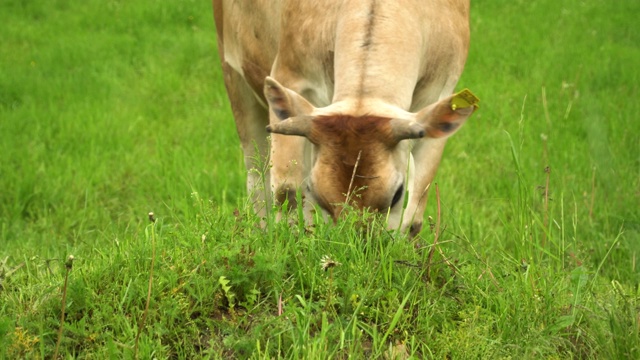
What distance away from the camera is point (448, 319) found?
2.95 m

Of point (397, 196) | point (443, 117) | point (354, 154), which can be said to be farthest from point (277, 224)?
point (443, 117)

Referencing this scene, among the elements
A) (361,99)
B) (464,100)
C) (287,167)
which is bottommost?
(287,167)

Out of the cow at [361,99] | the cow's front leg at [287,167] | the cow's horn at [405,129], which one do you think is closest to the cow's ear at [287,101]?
the cow at [361,99]

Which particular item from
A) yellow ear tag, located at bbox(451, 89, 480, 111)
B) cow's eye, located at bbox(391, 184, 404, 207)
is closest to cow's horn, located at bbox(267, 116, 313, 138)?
cow's eye, located at bbox(391, 184, 404, 207)

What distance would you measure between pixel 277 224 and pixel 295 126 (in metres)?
0.41

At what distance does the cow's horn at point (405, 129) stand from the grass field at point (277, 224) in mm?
312

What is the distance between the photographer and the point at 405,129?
3346 millimetres

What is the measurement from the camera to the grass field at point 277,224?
2.77 metres

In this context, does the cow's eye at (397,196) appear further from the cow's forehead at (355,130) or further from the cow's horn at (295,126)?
the cow's horn at (295,126)

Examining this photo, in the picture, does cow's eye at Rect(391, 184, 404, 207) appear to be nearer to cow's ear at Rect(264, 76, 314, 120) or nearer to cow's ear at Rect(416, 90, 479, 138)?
cow's ear at Rect(416, 90, 479, 138)

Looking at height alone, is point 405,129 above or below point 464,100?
below

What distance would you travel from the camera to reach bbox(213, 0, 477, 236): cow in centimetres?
335

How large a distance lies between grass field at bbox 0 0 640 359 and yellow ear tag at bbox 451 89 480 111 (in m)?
0.21

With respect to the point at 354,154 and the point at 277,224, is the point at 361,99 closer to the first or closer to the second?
the point at 354,154
